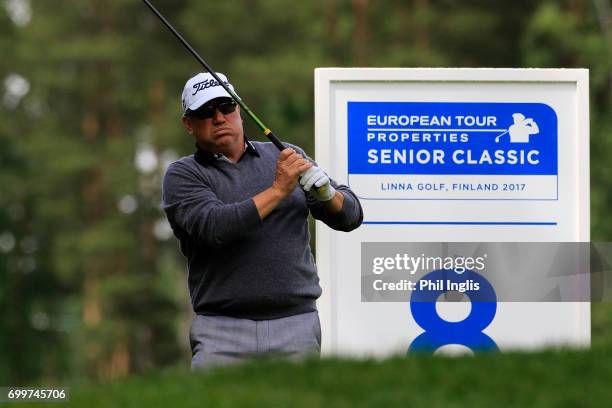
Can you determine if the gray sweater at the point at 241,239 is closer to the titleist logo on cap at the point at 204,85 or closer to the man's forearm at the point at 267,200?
the man's forearm at the point at 267,200

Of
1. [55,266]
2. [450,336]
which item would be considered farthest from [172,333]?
[450,336]

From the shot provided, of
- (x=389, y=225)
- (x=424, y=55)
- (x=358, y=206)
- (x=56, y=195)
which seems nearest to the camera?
(x=358, y=206)

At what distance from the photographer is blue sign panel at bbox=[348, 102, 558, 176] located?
23.4 feet

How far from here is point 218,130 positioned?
244 inches

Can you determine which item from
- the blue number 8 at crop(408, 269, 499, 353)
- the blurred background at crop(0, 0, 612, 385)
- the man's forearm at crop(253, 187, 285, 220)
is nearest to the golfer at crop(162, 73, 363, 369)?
the man's forearm at crop(253, 187, 285, 220)

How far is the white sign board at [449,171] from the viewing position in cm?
707

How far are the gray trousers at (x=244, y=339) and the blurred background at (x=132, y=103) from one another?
77.1ft

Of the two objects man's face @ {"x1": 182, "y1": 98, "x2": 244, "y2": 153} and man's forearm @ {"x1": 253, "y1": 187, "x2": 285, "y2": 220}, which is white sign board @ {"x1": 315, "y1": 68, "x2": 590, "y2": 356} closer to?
man's face @ {"x1": 182, "y1": 98, "x2": 244, "y2": 153}

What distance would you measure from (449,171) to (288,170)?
1498mm

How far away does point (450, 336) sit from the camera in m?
7.08

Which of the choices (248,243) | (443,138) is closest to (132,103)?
(443,138)

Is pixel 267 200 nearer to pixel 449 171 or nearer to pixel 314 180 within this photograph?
pixel 314 180

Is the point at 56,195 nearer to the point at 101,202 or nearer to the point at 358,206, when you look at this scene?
the point at 101,202

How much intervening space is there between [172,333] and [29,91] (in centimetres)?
761
